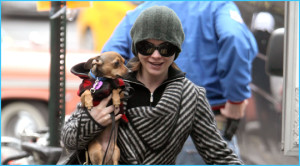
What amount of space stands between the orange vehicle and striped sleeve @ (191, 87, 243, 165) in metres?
4.68

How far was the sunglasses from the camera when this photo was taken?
7.55ft

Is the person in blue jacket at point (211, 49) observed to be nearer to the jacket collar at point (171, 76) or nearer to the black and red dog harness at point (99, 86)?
the jacket collar at point (171, 76)

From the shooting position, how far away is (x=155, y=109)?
91.4 inches

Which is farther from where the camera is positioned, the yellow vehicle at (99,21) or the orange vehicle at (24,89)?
the orange vehicle at (24,89)

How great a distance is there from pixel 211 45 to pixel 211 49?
3 cm

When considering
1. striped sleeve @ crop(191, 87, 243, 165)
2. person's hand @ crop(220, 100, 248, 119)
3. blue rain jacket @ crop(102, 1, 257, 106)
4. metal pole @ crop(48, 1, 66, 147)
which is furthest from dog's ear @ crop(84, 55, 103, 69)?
person's hand @ crop(220, 100, 248, 119)

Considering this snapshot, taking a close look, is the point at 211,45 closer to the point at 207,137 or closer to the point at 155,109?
the point at 207,137

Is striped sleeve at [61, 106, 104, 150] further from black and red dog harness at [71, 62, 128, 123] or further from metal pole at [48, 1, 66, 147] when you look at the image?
metal pole at [48, 1, 66, 147]

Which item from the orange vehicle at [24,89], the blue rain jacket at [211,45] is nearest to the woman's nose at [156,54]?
the blue rain jacket at [211,45]

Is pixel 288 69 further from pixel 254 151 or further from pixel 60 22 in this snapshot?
pixel 254 151

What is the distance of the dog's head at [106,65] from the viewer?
229 cm

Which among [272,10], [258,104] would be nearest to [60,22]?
[272,10]

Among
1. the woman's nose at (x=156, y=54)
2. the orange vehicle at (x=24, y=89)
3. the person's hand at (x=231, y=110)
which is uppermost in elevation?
the woman's nose at (x=156, y=54)

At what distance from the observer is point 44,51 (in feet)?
24.3
